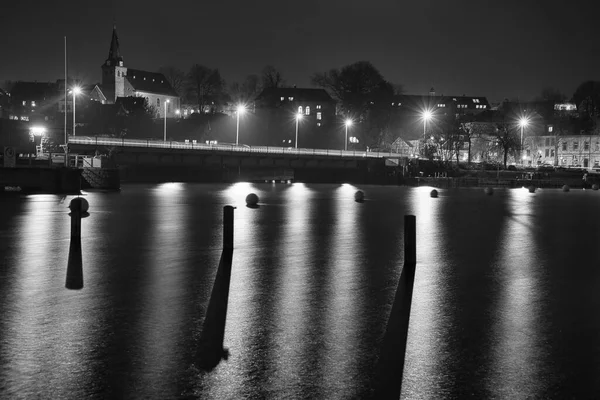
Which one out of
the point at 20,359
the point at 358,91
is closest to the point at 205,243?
the point at 20,359

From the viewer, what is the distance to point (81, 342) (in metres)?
13.5

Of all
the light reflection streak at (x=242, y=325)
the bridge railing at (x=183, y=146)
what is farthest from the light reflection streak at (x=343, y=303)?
the bridge railing at (x=183, y=146)

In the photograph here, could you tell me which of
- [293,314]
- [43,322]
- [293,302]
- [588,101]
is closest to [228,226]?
[293,302]

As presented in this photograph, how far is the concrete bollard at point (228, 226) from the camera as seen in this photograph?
24.2m

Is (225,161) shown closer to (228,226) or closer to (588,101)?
(228,226)

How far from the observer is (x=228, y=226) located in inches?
1004

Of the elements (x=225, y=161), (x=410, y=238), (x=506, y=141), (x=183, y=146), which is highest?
(x=506, y=141)

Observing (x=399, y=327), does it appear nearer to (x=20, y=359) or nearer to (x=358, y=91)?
(x=20, y=359)

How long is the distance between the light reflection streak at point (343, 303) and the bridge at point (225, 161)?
58372 millimetres

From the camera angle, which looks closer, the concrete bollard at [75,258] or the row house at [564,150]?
the concrete bollard at [75,258]

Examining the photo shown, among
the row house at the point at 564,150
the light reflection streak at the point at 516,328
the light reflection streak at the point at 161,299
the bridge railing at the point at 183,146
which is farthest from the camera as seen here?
the row house at the point at 564,150

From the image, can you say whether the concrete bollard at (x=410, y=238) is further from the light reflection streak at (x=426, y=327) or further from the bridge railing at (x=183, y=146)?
the bridge railing at (x=183, y=146)

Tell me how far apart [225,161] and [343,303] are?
3270 inches

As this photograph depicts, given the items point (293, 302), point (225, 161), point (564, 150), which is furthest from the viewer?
point (564, 150)
